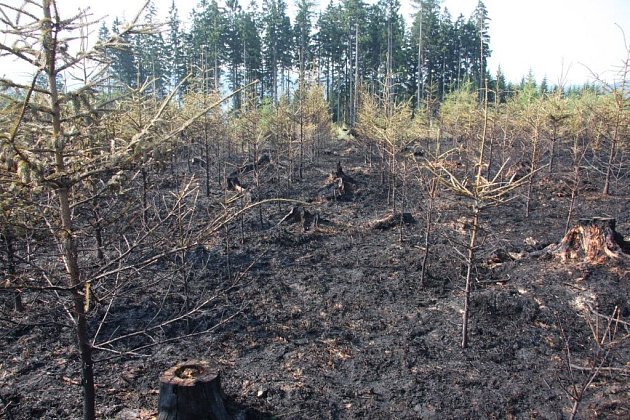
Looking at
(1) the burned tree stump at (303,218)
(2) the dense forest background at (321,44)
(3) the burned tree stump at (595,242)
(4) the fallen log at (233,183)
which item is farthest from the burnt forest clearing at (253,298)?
(2) the dense forest background at (321,44)

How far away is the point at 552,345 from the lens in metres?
6.66

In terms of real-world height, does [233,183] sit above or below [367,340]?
above

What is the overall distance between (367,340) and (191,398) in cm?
341

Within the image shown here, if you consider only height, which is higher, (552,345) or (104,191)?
(104,191)

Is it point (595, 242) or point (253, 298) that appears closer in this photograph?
point (253, 298)

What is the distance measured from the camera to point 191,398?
14.8 feet

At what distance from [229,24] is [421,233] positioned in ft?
139

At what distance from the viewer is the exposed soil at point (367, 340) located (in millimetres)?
5359

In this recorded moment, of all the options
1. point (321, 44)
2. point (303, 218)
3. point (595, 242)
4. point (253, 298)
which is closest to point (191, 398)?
point (253, 298)

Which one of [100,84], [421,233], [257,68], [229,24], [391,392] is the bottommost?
[391,392]

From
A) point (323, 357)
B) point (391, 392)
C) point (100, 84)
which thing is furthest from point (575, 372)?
point (100, 84)

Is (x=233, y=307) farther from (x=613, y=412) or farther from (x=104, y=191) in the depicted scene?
(x=613, y=412)

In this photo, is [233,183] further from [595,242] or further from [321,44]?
[321,44]

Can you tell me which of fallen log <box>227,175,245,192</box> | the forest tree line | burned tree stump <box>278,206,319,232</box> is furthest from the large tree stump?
the forest tree line
